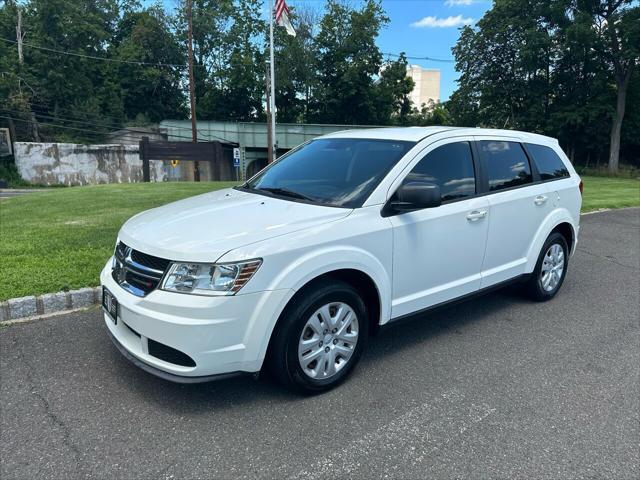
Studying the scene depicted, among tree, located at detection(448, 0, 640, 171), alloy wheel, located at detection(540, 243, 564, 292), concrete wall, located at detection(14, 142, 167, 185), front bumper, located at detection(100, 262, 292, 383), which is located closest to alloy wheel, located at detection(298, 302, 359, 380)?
front bumper, located at detection(100, 262, 292, 383)

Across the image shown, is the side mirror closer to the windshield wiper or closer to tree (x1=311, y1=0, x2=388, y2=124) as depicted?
the windshield wiper

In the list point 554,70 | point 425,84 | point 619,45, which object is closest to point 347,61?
point 554,70

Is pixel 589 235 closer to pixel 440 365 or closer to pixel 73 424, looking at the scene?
pixel 440 365

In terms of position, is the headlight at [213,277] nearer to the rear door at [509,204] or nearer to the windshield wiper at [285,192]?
the windshield wiper at [285,192]

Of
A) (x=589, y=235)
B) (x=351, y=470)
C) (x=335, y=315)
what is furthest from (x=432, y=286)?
(x=589, y=235)

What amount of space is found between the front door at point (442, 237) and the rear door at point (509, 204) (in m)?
0.17

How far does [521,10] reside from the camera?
118ft

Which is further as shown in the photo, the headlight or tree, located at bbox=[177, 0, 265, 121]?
tree, located at bbox=[177, 0, 265, 121]

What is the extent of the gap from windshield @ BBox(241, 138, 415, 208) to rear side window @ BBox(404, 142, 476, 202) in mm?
204

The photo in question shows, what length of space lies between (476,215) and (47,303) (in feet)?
13.1

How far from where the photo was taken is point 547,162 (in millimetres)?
5086

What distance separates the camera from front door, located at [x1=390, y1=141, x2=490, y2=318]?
351 centimetres

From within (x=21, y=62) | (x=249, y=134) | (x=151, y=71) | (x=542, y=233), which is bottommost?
(x=542, y=233)

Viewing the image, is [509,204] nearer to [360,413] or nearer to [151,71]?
[360,413]
